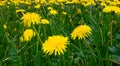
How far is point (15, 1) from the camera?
5.25 metres

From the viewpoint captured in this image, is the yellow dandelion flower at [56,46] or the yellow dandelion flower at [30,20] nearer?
the yellow dandelion flower at [56,46]

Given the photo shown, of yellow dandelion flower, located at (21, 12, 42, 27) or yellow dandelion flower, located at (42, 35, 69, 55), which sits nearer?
yellow dandelion flower, located at (42, 35, 69, 55)

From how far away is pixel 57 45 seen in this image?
1.41 m

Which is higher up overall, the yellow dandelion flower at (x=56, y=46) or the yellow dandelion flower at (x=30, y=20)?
the yellow dandelion flower at (x=30, y=20)

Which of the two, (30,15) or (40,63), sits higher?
(30,15)

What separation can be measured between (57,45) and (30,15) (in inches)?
15.2

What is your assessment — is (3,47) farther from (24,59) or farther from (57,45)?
(57,45)

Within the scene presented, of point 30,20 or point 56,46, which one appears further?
point 30,20

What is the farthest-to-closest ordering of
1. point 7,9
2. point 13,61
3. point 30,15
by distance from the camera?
point 7,9 → point 13,61 → point 30,15

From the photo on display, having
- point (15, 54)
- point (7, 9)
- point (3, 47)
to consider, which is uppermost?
point (15, 54)

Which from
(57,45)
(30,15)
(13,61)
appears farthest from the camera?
(13,61)

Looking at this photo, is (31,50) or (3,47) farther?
(3,47)

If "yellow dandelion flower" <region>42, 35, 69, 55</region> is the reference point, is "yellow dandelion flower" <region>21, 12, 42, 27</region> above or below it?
above

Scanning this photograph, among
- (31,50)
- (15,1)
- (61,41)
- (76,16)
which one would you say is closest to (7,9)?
(15,1)
